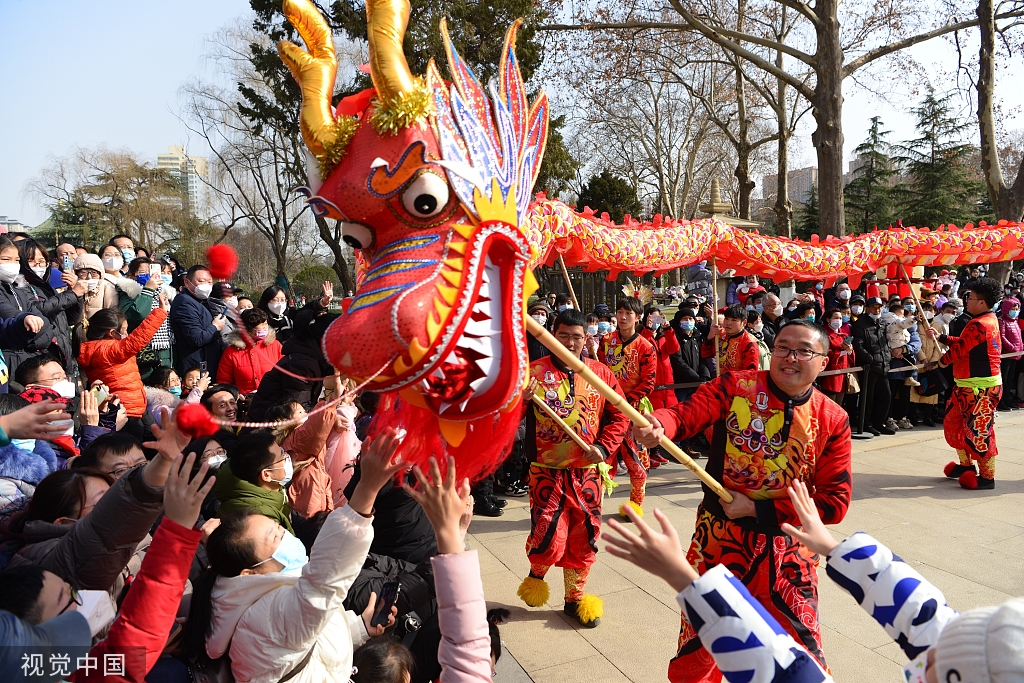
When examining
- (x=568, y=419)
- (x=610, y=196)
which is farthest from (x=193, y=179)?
(x=568, y=419)

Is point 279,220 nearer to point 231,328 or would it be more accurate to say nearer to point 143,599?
point 231,328

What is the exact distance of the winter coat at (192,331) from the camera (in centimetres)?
538

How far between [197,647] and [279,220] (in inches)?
736

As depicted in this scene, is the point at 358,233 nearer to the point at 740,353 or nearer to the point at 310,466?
the point at 310,466

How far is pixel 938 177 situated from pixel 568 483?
2982cm

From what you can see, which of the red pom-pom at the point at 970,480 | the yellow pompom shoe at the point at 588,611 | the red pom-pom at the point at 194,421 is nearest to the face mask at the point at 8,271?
the red pom-pom at the point at 194,421

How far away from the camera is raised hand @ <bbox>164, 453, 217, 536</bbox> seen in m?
1.68

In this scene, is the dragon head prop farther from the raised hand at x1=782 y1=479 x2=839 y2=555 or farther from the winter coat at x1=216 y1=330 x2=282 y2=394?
the winter coat at x1=216 y1=330 x2=282 y2=394

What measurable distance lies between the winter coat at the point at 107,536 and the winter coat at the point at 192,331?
3622mm

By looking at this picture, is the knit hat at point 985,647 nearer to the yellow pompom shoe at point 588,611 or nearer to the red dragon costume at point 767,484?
the red dragon costume at point 767,484

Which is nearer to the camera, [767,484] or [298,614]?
[298,614]

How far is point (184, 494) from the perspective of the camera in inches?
66.1

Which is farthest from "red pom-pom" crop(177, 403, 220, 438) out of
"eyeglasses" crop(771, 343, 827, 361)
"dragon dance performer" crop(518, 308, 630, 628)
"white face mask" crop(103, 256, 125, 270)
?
"white face mask" crop(103, 256, 125, 270)

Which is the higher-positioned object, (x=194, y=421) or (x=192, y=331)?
(x=192, y=331)
